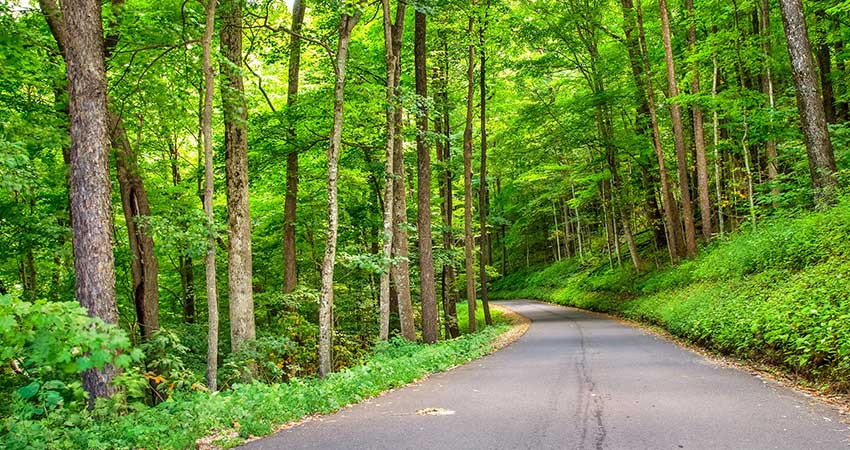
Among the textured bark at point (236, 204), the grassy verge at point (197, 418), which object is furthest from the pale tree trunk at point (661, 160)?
the grassy verge at point (197, 418)

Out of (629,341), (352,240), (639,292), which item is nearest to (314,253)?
(352,240)

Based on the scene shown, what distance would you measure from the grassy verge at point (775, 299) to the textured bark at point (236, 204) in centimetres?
970

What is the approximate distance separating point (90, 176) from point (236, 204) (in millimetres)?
4049

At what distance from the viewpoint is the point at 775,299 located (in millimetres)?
10508

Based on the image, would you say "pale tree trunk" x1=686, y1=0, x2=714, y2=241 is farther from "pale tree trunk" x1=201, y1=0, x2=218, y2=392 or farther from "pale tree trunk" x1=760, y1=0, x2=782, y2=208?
"pale tree trunk" x1=201, y1=0, x2=218, y2=392

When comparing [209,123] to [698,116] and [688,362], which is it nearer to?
[688,362]

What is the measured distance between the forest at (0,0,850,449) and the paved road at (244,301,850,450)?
2.58 feet

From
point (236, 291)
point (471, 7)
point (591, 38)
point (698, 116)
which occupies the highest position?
point (591, 38)

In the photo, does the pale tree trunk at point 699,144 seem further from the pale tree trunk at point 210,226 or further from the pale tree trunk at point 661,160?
the pale tree trunk at point 210,226

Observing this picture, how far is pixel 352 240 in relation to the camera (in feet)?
75.4

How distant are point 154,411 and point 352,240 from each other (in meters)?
16.4

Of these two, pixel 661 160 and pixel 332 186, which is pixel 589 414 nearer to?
pixel 332 186

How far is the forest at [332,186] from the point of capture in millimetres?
7230

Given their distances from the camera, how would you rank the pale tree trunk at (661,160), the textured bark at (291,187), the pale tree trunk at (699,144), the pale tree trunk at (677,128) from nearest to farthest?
1. the textured bark at (291,187)
2. the pale tree trunk at (677,128)
3. the pale tree trunk at (699,144)
4. the pale tree trunk at (661,160)
